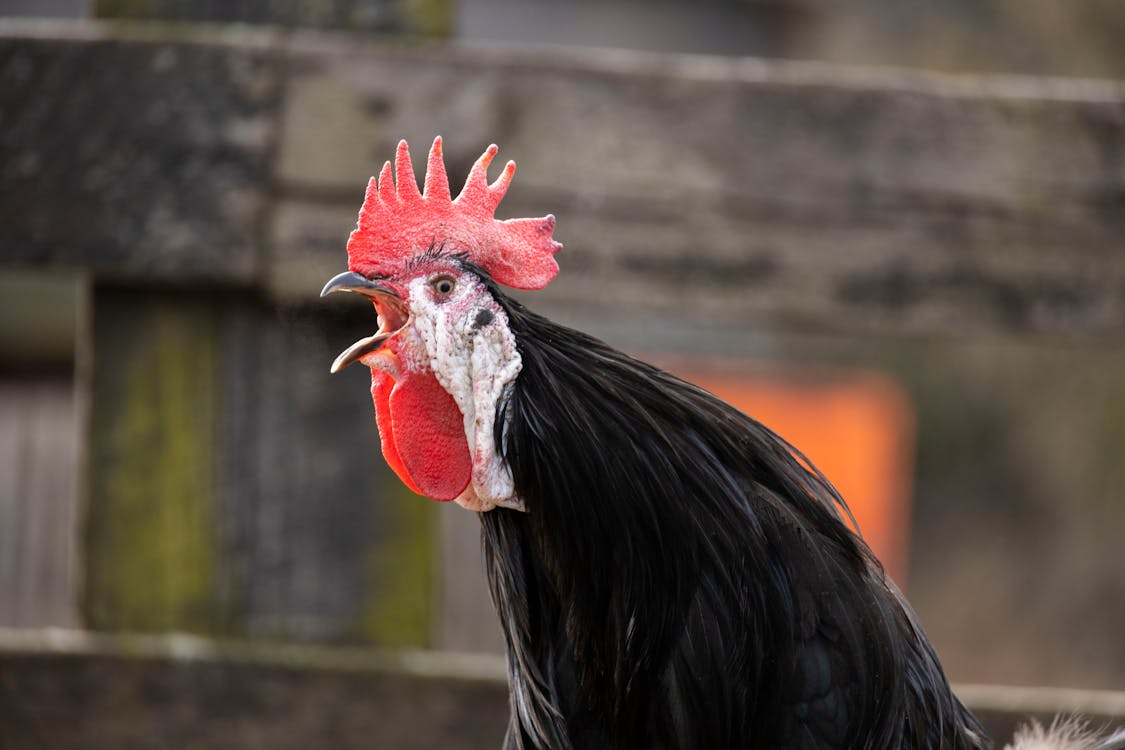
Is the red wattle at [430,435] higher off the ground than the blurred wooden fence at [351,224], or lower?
lower

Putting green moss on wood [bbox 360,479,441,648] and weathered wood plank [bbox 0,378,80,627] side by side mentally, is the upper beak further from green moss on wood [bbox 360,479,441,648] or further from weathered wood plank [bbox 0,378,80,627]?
weathered wood plank [bbox 0,378,80,627]

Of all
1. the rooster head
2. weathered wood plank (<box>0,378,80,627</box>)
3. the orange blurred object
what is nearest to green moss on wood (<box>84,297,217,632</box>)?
the rooster head

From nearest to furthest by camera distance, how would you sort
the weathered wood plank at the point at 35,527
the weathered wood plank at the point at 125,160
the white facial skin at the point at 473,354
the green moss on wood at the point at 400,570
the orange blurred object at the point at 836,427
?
the white facial skin at the point at 473,354, the weathered wood plank at the point at 125,160, the green moss on wood at the point at 400,570, the weathered wood plank at the point at 35,527, the orange blurred object at the point at 836,427

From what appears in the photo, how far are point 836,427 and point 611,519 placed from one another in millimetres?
5835

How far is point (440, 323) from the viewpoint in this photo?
175cm

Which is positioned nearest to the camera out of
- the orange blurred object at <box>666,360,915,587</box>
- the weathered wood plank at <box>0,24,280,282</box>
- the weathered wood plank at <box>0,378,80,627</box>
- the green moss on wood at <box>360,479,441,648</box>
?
the weathered wood plank at <box>0,24,280,282</box>

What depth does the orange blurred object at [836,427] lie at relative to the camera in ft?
23.7

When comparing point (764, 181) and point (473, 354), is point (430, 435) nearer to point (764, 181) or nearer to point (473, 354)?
point (473, 354)

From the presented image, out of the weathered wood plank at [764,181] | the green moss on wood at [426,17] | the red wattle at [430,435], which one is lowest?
the red wattle at [430,435]

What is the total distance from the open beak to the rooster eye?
56 mm

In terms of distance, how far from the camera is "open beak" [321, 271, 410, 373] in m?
1.75

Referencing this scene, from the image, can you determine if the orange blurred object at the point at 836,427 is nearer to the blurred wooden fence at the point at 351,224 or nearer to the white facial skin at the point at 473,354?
the blurred wooden fence at the point at 351,224

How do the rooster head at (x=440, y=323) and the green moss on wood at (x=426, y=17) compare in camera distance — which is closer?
the rooster head at (x=440, y=323)

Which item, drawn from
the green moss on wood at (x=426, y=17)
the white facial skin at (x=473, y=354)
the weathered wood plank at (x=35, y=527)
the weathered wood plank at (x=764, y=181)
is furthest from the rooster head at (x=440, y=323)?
the weathered wood plank at (x=35, y=527)
